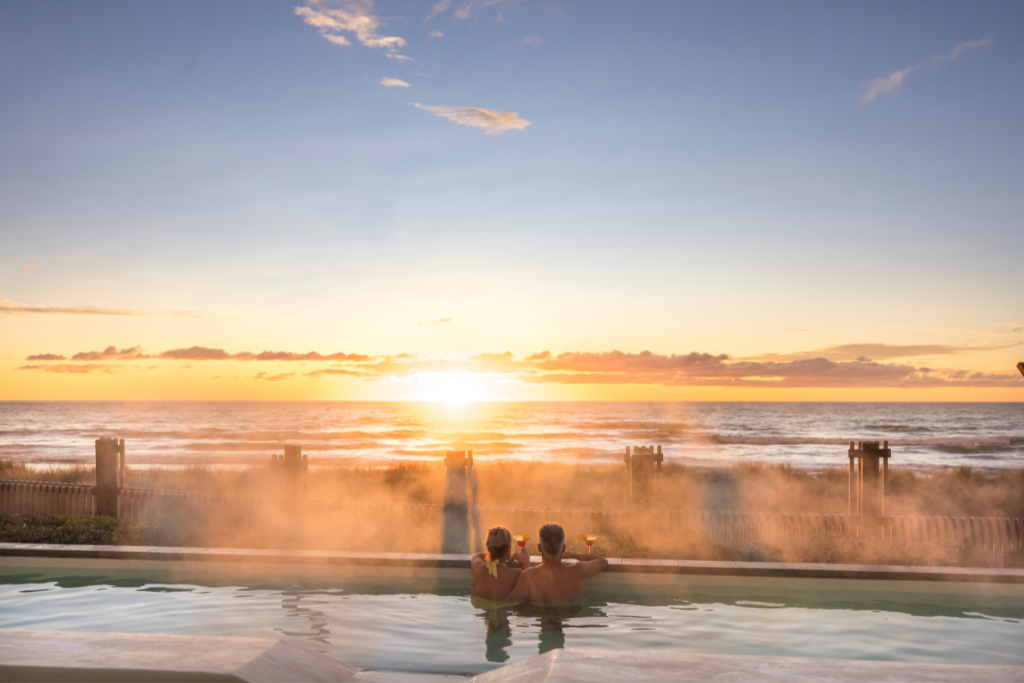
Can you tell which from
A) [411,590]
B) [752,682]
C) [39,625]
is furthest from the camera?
[411,590]

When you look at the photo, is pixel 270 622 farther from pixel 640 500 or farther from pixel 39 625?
pixel 640 500

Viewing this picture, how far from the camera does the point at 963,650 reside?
276 inches

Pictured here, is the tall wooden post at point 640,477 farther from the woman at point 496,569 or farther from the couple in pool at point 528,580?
the woman at point 496,569

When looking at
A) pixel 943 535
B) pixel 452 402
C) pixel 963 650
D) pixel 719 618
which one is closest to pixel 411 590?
pixel 719 618

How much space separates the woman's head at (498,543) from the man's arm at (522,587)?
1.14ft

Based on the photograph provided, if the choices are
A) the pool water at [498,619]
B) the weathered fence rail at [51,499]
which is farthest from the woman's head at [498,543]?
the weathered fence rail at [51,499]

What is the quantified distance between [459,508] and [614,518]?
2.85 m

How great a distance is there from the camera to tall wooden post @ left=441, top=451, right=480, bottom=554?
9391 mm

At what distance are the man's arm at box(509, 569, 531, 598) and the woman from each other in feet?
0.14

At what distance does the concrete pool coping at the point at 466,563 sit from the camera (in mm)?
8070

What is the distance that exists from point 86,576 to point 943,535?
10887 millimetres

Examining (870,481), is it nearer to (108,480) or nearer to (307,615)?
(307,615)

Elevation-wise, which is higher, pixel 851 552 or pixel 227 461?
pixel 851 552

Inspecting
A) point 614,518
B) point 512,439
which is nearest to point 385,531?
point 614,518
